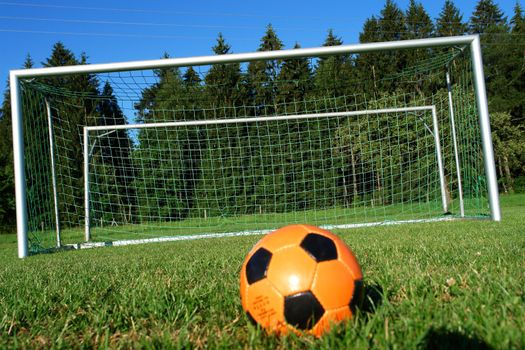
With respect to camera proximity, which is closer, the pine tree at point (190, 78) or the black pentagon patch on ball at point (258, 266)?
the black pentagon patch on ball at point (258, 266)

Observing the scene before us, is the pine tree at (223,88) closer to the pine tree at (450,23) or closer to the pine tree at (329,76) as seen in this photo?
the pine tree at (329,76)

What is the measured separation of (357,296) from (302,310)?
26 centimetres

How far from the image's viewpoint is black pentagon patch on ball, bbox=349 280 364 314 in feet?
5.34

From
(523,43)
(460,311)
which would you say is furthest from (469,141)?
(523,43)

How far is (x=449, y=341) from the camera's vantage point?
1.34 metres

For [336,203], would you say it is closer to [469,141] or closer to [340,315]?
[469,141]

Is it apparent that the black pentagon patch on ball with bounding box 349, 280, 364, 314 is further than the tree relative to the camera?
No

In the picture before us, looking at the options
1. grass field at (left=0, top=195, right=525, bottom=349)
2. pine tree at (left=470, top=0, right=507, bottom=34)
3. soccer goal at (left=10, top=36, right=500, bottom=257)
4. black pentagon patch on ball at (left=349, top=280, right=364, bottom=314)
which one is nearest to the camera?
grass field at (left=0, top=195, right=525, bottom=349)

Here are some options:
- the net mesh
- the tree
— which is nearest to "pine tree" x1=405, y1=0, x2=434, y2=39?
the tree

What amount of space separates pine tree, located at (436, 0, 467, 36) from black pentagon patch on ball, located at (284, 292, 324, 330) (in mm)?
39308

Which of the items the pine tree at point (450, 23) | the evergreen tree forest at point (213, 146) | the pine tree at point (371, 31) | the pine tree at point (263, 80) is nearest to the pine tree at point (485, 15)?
the pine tree at point (450, 23)

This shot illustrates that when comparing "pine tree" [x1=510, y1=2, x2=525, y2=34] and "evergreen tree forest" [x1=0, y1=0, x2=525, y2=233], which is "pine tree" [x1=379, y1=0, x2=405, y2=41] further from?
"evergreen tree forest" [x1=0, y1=0, x2=525, y2=233]

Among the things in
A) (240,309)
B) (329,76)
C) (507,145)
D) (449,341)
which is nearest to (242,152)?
(329,76)

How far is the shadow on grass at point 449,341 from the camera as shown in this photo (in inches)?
50.5
